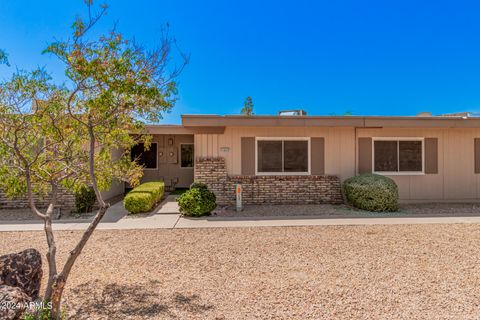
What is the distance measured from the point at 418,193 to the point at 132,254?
984cm

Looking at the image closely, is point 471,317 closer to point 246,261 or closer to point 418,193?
point 246,261

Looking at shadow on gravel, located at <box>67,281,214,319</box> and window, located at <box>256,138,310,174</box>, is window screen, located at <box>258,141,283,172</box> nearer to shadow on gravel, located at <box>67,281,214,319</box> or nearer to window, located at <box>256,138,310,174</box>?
window, located at <box>256,138,310,174</box>

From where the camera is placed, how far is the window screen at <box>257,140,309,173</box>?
31.3 ft

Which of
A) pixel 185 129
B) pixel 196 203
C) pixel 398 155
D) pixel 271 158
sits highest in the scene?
pixel 185 129

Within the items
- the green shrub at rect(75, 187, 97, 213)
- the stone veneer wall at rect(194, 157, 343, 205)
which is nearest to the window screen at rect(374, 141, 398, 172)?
the stone veneer wall at rect(194, 157, 343, 205)

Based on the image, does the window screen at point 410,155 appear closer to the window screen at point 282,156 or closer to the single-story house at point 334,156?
the single-story house at point 334,156

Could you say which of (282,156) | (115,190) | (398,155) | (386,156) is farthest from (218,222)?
(398,155)

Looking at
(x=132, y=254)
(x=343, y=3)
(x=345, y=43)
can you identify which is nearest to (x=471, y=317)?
(x=132, y=254)

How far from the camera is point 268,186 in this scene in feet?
30.9

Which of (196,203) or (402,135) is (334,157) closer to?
(402,135)

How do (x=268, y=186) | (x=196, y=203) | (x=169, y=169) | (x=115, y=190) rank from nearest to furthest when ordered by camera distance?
(x=196, y=203) → (x=268, y=186) → (x=115, y=190) → (x=169, y=169)

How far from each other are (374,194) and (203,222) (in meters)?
5.27

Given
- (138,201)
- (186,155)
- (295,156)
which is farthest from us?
(186,155)

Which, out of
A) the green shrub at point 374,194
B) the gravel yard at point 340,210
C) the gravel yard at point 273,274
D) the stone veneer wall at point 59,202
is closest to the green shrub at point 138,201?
the gravel yard at point 273,274
